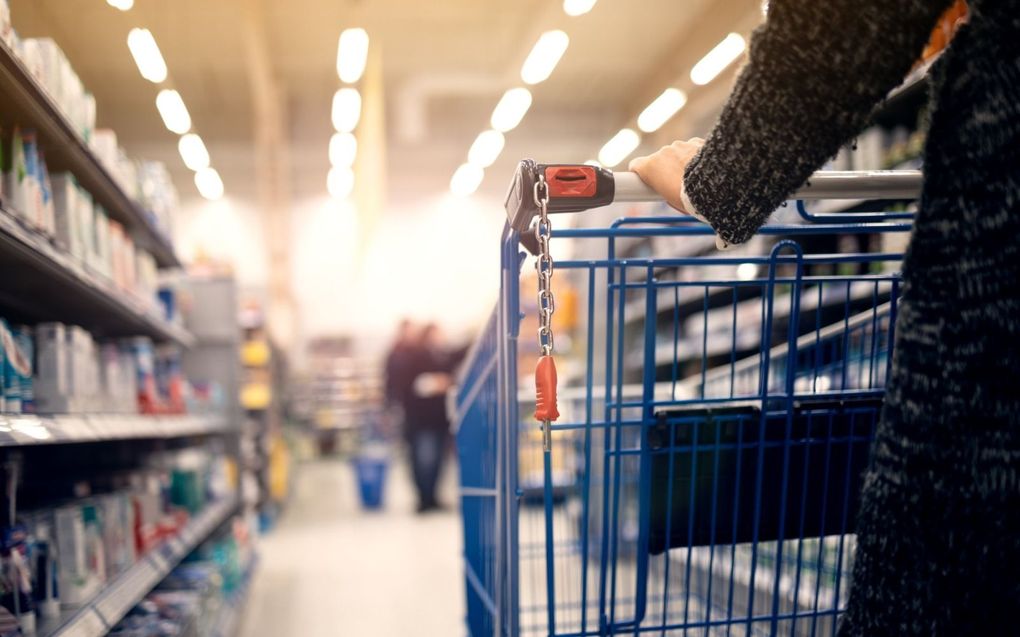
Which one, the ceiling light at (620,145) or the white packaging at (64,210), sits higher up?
the ceiling light at (620,145)

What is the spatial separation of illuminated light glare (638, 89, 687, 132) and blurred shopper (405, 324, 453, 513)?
2.69 m

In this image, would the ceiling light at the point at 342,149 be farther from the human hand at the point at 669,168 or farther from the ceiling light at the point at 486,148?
the human hand at the point at 669,168

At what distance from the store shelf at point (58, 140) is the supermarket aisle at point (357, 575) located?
1.85 m

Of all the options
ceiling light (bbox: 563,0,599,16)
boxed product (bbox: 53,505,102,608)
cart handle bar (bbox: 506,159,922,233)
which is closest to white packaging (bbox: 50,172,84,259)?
boxed product (bbox: 53,505,102,608)

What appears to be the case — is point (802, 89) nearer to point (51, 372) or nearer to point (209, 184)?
point (51, 372)

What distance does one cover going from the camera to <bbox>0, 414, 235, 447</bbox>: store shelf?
4.16 ft

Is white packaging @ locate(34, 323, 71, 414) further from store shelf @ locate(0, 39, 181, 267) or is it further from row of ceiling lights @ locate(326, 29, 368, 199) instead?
row of ceiling lights @ locate(326, 29, 368, 199)

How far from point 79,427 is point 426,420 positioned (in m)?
4.34

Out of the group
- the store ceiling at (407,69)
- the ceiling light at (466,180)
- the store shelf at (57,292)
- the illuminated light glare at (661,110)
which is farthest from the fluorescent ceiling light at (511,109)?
the store shelf at (57,292)

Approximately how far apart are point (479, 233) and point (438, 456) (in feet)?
19.2

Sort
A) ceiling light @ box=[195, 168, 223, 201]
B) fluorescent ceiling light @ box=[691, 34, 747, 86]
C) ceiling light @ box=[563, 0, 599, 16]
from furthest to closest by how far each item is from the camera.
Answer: ceiling light @ box=[195, 168, 223, 201]
ceiling light @ box=[563, 0, 599, 16]
fluorescent ceiling light @ box=[691, 34, 747, 86]

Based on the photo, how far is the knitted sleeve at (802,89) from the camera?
0.73m

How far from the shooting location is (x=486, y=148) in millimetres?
10016

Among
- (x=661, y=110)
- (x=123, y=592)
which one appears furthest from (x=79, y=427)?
(x=661, y=110)
